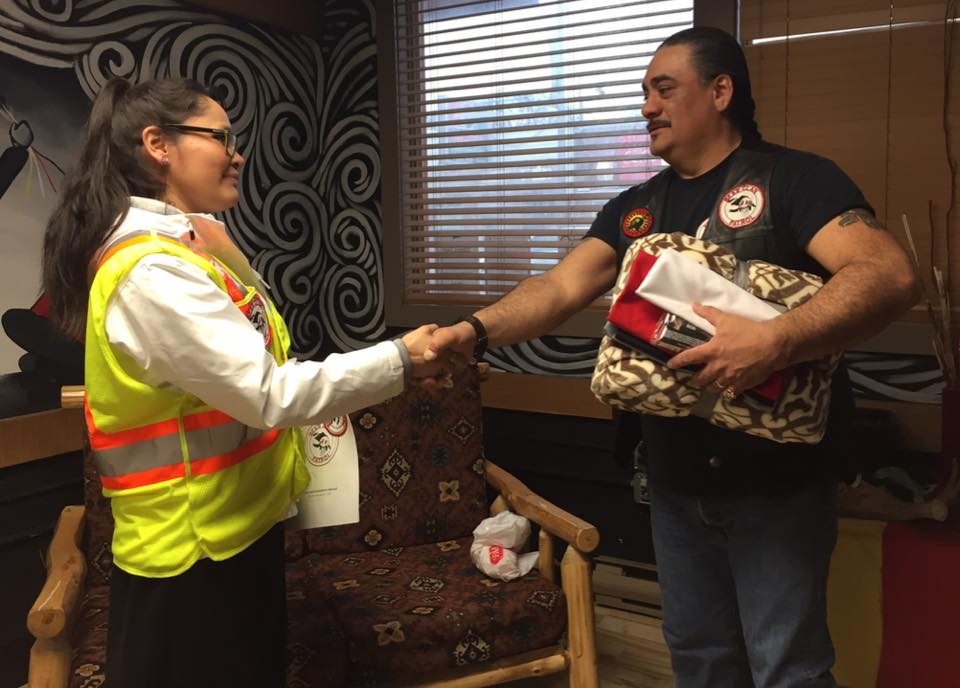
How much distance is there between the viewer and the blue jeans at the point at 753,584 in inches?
59.4

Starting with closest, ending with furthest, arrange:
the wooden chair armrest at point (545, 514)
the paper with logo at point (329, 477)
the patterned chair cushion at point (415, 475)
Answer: the paper with logo at point (329, 477) < the wooden chair armrest at point (545, 514) < the patterned chair cushion at point (415, 475)

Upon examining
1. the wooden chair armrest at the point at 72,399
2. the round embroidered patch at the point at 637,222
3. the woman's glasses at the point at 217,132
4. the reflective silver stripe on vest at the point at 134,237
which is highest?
the woman's glasses at the point at 217,132

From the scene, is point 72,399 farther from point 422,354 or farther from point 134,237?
point 422,354

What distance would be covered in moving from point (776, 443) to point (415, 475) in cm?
146

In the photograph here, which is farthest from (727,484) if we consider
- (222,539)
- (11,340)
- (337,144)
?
(337,144)

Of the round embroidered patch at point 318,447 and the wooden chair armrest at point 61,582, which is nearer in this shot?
the round embroidered patch at point 318,447

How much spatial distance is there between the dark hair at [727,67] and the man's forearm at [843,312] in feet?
1.61

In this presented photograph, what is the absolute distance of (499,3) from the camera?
308 centimetres

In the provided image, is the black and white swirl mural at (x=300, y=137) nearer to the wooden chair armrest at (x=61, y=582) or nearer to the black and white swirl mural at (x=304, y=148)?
the black and white swirl mural at (x=304, y=148)

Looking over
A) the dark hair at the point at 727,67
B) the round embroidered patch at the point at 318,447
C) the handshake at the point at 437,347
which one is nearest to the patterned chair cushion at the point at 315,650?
the round embroidered patch at the point at 318,447

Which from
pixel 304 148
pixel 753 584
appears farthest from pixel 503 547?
pixel 304 148

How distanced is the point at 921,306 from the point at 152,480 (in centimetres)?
222

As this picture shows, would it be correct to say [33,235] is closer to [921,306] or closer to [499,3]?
[499,3]

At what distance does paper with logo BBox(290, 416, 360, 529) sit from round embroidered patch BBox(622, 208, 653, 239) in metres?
0.74
